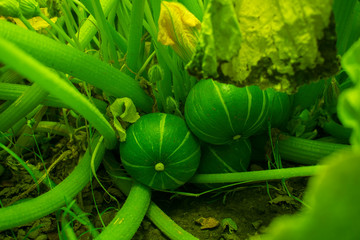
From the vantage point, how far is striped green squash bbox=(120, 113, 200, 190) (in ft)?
3.84

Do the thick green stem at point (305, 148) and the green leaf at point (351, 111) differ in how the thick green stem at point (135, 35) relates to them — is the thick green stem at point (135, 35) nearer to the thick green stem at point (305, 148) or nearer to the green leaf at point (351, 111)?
the thick green stem at point (305, 148)

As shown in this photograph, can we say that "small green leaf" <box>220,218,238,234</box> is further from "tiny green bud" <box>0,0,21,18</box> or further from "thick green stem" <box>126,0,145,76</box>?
"tiny green bud" <box>0,0,21,18</box>

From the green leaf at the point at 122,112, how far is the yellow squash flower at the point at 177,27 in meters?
0.25

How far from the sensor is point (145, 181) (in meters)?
1.22

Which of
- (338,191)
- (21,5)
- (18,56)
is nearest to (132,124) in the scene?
(21,5)

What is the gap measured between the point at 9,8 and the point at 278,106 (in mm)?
886

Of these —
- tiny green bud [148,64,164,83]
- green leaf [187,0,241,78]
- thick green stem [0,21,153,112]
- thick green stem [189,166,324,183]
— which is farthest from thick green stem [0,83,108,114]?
green leaf [187,0,241,78]

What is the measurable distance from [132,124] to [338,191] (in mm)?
983

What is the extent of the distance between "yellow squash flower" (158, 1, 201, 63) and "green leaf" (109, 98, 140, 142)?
254 mm

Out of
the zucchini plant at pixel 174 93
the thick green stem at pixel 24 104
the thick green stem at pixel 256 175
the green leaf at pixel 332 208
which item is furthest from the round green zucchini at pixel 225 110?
the green leaf at pixel 332 208

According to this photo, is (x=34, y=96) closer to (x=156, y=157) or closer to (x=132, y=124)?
(x=132, y=124)

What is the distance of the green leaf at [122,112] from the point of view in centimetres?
Result: 120

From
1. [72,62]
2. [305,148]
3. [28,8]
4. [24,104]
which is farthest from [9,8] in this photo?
[305,148]

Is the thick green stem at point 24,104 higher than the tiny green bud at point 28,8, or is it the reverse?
the tiny green bud at point 28,8
